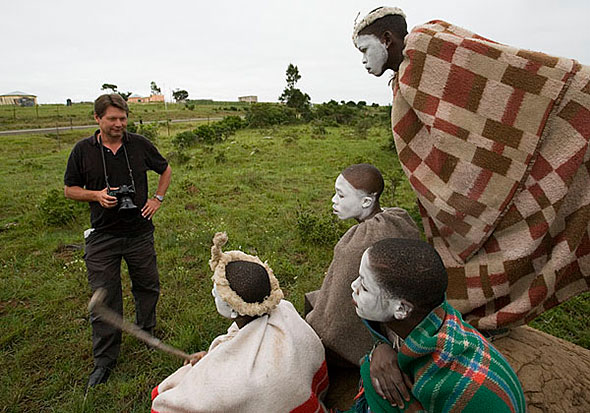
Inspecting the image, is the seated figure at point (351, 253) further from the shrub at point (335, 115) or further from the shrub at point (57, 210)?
the shrub at point (335, 115)

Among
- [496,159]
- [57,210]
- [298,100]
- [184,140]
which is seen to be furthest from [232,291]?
[298,100]

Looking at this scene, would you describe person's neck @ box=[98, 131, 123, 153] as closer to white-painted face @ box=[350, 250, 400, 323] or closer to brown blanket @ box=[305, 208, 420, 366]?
brown blanket @ box=[305, 208, 420, 366]

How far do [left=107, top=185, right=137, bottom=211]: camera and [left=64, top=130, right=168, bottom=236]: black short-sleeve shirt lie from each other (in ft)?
0.34

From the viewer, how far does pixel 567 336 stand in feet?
11.7

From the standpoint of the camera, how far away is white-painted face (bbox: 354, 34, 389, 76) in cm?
208

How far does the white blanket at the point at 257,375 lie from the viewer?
1.92 meters

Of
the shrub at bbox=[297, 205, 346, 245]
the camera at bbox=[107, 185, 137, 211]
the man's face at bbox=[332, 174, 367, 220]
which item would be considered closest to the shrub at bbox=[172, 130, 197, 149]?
the shrub at bbox=[297, 205, 346, 245]

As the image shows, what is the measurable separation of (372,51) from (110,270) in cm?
271

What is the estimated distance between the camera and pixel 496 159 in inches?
72.3

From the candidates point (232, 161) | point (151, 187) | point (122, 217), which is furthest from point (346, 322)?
point (232, 161)

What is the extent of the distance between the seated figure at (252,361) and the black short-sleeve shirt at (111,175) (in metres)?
1.52

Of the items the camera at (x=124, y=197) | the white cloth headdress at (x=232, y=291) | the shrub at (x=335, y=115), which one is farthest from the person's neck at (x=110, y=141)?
the shrub at (x=335, y=115)

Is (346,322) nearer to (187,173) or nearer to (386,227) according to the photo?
(386,227)

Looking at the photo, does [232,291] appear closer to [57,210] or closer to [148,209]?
[148,209]
